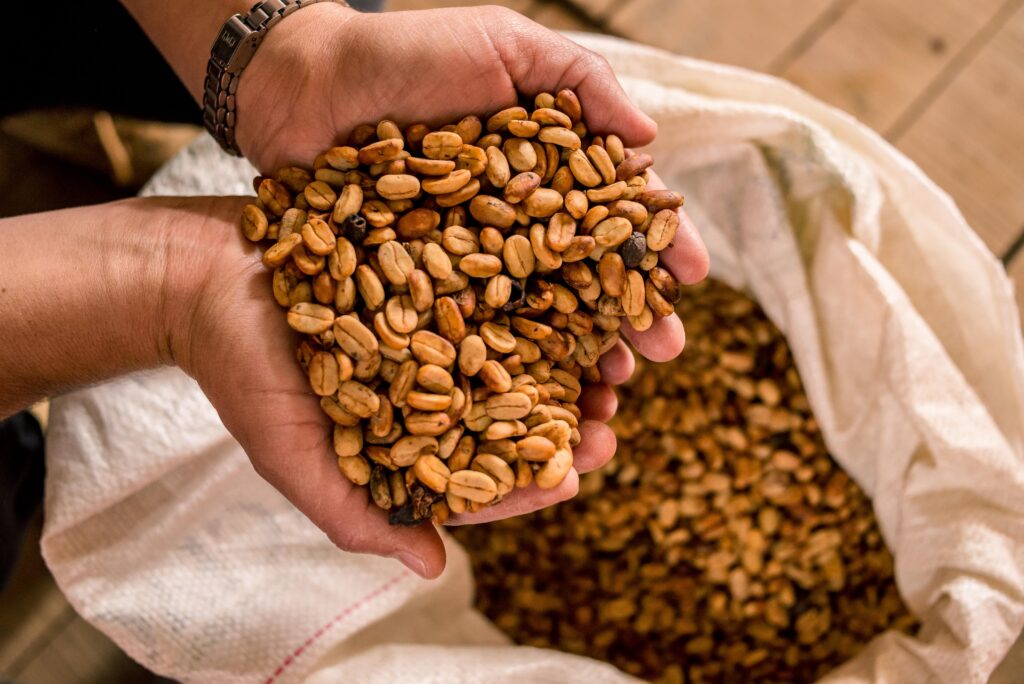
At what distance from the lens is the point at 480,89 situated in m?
0.84

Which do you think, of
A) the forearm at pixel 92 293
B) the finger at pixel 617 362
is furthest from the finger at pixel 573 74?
the forearm at pixel 92 293

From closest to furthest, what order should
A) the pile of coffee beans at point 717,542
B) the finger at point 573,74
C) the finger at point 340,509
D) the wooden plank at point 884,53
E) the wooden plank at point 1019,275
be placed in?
the finger at point 340,509 < the finger at point 573,74 < the pile of coffee beans at point 717,542 < the wooden plank at point 1019,275 < the wooden plank at point 884,53

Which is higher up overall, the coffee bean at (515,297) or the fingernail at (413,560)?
the coffee bean at (515,297)

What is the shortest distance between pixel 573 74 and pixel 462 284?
0.77ft

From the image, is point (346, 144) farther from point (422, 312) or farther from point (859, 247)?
point (859, 247)

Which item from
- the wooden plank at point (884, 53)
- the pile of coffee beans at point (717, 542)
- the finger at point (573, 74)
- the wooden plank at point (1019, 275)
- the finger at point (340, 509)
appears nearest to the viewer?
the finger at point (340, 509)

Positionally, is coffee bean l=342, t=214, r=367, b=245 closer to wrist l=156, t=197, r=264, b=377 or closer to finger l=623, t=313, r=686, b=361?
wrist l=156, t=197, r=264, b=377

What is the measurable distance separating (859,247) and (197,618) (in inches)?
32.5

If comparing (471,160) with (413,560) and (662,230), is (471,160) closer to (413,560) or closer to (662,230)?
→ (662,230)

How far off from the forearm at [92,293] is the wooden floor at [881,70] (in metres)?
0.53

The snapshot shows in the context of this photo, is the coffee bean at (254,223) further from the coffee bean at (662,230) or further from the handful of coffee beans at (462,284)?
the coffee bean at (662,230)

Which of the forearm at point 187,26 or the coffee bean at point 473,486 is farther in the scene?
the forearm at point 187,26

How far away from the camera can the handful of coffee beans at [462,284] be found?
2.48 feet

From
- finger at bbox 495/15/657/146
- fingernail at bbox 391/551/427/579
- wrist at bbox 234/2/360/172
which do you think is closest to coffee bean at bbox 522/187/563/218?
finger at bbox 495/15/657/146
